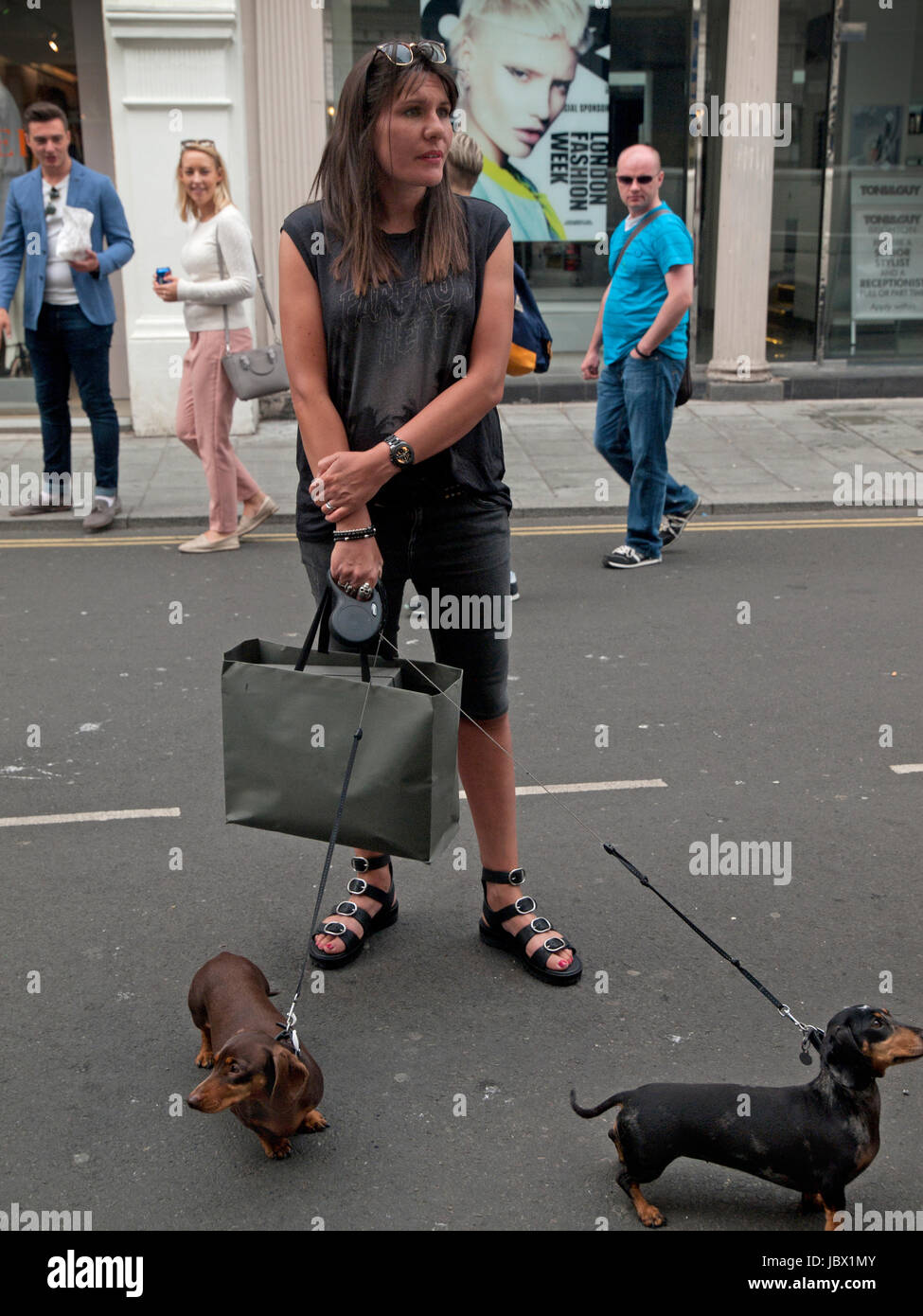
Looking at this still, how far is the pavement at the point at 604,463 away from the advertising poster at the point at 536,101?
6.09 feet

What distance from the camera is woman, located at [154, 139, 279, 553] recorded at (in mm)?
7707

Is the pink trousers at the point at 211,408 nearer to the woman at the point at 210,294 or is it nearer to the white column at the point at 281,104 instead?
the woman at the point at 210,294

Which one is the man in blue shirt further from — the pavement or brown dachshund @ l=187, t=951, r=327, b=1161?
brown dachshund @ l=187, t=951, r=327, b=1161

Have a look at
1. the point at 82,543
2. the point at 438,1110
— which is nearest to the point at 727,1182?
the point at 438,1110

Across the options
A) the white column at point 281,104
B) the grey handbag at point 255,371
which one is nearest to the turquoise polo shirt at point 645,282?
the grey handbag at point 255,371

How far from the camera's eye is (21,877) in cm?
422

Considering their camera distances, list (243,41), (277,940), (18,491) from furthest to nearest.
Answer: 1. (243,41)
2. (18,491)
3. (277,940)

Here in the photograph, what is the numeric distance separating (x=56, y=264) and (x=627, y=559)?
12.2ft

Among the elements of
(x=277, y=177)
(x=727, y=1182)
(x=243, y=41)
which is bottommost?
(x=727, y=1182)

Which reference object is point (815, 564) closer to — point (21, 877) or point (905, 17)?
point (21, 877)

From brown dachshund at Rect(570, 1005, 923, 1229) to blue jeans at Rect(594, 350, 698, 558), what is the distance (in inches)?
201

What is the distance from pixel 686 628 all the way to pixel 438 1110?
3.84 metres

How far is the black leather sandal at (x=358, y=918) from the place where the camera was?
12.2ft

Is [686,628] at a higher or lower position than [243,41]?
lower
